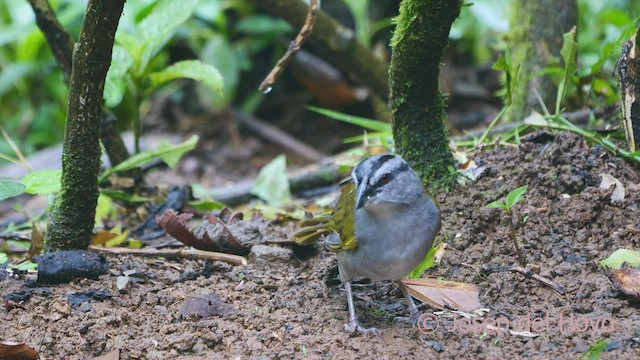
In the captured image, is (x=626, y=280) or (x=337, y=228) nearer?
(x=626, y=280)

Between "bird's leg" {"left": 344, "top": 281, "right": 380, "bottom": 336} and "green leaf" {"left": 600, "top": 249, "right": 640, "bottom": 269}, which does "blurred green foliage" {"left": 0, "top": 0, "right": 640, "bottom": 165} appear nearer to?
"green leaf" {"left": 600, "top": 249, "right": 640, "bottom": 269}

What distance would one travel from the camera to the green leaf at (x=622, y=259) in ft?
11.1

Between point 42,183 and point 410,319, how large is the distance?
6.73 ft

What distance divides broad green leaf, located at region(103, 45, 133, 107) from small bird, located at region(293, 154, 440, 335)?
185 cm

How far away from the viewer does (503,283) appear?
3467 millimetres

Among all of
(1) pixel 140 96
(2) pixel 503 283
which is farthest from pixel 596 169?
(1) pixel 140 96

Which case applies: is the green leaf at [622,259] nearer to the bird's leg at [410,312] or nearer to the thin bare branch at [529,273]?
the thin bare branch at [529,273]

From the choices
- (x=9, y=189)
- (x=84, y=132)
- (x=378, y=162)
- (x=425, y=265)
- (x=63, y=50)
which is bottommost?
(x=425, y=265)

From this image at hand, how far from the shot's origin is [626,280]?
3.29 metres

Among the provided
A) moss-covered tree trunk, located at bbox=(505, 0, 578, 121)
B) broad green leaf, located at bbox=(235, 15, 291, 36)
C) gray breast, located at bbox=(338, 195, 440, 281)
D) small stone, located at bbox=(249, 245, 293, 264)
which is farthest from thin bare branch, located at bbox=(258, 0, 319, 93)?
broad green leaf, located at bbox=(235, 15, 291, 36)

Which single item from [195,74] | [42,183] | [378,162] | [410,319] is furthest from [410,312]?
[195,74]

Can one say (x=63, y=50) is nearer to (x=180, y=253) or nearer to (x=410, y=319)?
(x=180, y=253)

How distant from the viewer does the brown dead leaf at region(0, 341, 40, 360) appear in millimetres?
2965

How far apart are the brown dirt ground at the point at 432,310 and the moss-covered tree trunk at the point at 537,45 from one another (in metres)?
0.97
